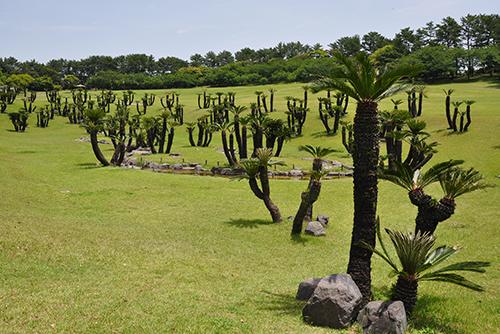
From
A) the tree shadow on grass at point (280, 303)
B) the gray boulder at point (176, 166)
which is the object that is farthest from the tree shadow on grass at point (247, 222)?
the gray boulder at point (176, 166)

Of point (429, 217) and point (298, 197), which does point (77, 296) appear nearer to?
point (429, 217)

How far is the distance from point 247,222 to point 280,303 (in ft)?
39.2

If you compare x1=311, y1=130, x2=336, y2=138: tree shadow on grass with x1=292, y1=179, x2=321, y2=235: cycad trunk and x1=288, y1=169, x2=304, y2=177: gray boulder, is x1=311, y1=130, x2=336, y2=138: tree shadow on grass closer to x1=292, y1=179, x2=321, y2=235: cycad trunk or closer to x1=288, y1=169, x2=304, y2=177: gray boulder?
x1=288, y1=169, x2=304, y2=177: gray boulder

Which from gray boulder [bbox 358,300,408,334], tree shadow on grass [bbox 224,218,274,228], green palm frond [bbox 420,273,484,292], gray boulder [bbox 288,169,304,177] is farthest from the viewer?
gray boulder [bbox 288,169,304,177]

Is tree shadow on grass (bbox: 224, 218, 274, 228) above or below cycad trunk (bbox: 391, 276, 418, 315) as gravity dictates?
below

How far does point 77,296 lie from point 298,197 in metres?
21.7

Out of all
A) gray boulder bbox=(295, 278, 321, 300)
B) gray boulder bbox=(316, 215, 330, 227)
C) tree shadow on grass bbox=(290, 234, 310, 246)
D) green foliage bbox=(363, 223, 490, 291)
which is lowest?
tree shadow on grass bbox=(290, 234, 310, 246)

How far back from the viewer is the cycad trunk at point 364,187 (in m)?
12.7

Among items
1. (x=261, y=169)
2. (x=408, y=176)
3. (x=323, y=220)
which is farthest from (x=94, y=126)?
(x=408, y=176)

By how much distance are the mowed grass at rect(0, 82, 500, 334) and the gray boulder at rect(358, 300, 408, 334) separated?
56 centimetres

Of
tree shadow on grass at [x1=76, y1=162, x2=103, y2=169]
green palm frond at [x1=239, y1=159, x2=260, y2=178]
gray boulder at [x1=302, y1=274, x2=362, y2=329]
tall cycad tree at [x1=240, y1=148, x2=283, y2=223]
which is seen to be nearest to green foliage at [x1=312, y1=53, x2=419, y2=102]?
gray boulder at [x1=302, y1=274, x2=362, y2=329]

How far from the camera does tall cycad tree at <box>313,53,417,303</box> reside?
12539 millimetres

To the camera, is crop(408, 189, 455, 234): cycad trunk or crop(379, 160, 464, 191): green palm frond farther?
crop(379, 160, 464, 191): green palm frond

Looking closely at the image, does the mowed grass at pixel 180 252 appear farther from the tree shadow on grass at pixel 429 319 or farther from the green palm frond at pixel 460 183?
the green palm frond at pixel 460 183
